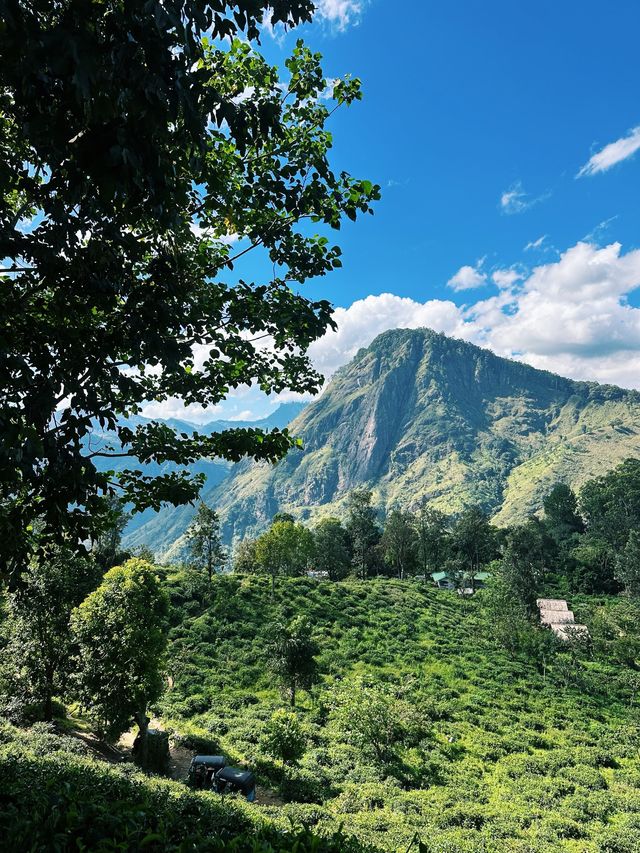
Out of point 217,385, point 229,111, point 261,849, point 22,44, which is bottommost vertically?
point 261,849

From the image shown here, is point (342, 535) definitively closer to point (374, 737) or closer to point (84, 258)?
point (374, 737)

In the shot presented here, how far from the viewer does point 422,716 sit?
30141mm

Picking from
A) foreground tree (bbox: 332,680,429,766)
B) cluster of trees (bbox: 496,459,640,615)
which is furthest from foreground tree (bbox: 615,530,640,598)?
foreground tree (bbox: 332,680,429,766)

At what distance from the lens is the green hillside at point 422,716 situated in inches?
710

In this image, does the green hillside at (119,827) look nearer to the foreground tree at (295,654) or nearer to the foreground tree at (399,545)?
the foreground tree at (295,654)

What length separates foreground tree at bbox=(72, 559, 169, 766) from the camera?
2005 cm

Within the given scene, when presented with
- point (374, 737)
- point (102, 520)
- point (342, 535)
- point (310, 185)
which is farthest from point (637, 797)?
point (342, 535)

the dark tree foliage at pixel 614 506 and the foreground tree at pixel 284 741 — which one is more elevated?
the dark tree foliage at pixel 614 506

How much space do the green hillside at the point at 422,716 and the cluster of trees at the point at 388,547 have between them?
17.2 meters

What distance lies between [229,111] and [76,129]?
4.27 ft

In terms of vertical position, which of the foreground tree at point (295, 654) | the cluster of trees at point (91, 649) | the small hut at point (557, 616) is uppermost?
the cluster of trees at point (91, 649)

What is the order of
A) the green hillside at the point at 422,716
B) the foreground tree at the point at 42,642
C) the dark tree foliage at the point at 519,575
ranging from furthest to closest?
the dark tree foliage at the point at 519,575 → the foreground tree at the point at 42,642 → the green hillside at the point at 422,716

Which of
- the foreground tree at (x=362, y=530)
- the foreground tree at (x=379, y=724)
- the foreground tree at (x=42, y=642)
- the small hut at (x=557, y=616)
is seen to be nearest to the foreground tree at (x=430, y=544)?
the foreground tree at (x=362, y=530)

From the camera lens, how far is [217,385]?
28.3ft
